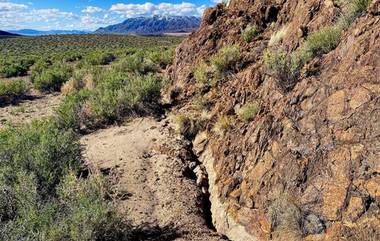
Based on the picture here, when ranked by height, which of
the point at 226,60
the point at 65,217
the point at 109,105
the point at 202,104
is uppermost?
the point at 226,60

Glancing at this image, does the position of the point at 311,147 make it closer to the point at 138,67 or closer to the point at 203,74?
the point at 203,74

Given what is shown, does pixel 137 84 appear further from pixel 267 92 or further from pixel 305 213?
pixel 305 213

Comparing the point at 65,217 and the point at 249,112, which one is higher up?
the point at 249,112

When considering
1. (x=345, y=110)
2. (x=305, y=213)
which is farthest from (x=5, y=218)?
(x=345, y=110)

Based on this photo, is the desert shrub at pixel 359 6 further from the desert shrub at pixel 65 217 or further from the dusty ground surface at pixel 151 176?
the desert shrub at pixel 65 217

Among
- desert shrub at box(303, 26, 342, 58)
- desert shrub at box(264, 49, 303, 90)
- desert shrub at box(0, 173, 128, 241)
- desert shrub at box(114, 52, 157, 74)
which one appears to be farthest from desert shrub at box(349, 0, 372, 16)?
desert shrub at box(114, 52, 157, 74)

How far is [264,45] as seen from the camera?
39.3ft

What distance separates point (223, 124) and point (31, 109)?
10.2 meters

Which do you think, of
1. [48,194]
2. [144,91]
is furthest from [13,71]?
[48,194]

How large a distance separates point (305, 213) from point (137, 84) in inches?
363

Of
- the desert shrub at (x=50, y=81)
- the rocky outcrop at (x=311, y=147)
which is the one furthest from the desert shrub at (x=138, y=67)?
the rocky outcrop at (x=311, y=147)

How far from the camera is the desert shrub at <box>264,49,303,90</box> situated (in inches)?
342

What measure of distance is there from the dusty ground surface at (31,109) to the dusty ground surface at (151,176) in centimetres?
436

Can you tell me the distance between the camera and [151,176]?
971cm
